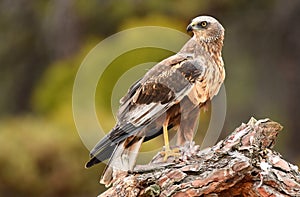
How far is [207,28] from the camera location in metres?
5.25

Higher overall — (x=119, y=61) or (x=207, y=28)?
(x=119, y=61)

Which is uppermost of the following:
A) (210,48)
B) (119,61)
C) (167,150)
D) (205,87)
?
(119,61)

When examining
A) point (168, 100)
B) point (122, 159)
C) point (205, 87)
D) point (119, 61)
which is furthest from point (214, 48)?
point (119, 61)

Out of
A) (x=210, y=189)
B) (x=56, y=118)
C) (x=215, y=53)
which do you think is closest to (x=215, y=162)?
(x=210, y=189)

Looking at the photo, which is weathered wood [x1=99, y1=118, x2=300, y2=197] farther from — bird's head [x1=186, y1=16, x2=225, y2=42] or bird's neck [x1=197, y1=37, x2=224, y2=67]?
bird's head [x1=186, y1=16, x2=225, y2=42]

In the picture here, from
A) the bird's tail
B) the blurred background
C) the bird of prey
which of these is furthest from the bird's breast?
the blurred background

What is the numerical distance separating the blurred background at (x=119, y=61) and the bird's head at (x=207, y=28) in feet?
18.9

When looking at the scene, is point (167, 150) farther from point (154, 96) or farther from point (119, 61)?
point (119, 61)

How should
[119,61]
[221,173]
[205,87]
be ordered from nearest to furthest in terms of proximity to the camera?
[221,173]
[205,87]
[119,61]

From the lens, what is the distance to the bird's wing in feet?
16.8

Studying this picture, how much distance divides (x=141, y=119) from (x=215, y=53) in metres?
0.54

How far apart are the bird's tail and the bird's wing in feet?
0.21

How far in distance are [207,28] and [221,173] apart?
2.58 ft

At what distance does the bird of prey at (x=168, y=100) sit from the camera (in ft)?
16.9
